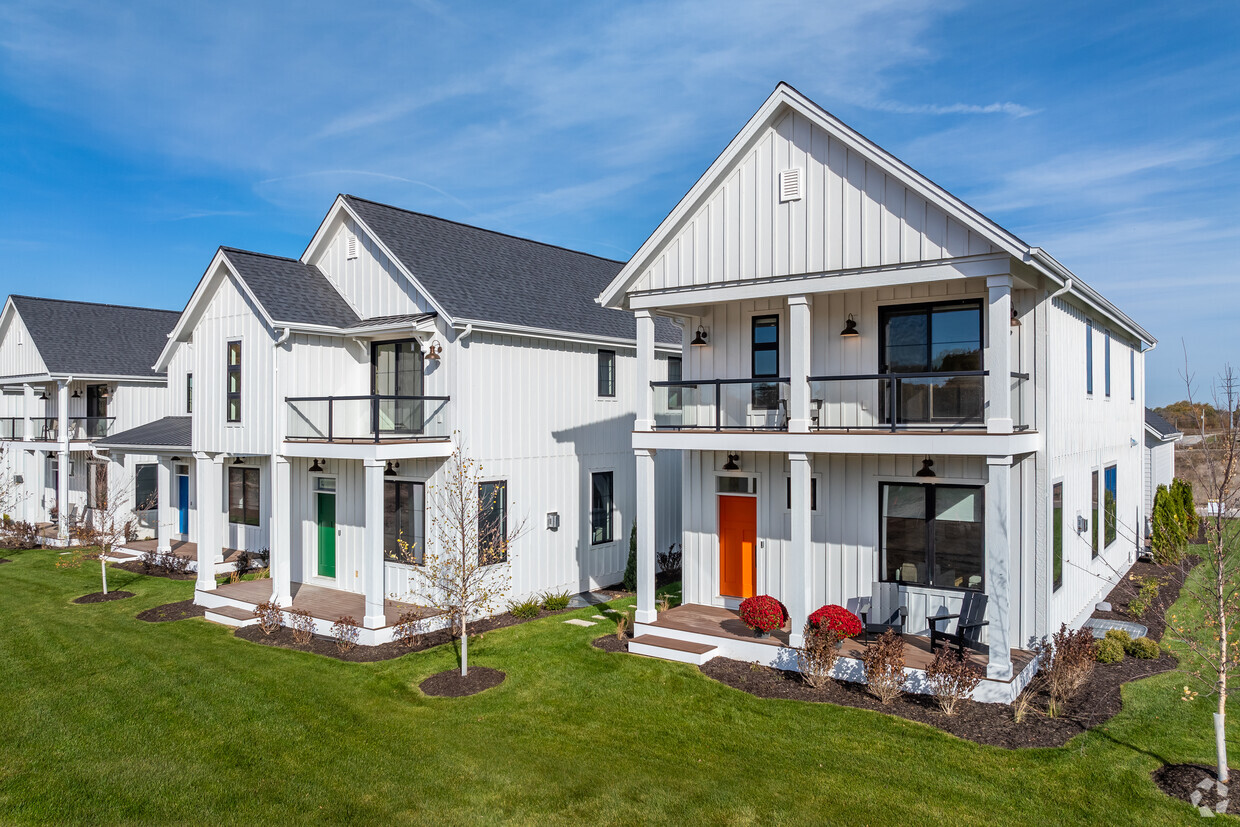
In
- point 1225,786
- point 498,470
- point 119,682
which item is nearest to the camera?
point 1225,786

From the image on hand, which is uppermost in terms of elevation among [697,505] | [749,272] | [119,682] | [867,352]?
[749,272]

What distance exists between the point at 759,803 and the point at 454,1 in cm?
1693

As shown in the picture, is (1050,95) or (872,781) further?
(1050,95)

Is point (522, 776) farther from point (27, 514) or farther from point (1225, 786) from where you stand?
point (27, 514)

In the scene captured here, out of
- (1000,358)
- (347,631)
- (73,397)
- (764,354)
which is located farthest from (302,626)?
(73,397)

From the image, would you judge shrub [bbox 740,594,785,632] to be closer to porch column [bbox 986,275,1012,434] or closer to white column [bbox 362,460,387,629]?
porch column [bbox 986,275,1012,434]

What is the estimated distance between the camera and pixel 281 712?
10.9m

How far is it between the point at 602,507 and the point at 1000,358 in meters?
10.7

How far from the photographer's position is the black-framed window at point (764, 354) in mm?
13992

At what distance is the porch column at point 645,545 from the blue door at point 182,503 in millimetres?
17647

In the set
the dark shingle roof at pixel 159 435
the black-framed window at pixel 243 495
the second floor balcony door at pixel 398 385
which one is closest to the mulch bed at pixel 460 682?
the second floor balcony door at pixel 398 385

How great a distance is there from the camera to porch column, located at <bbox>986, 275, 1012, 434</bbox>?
426 inches

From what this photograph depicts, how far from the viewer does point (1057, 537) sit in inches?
502

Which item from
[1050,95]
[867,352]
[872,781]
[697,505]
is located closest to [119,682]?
[697,505]
